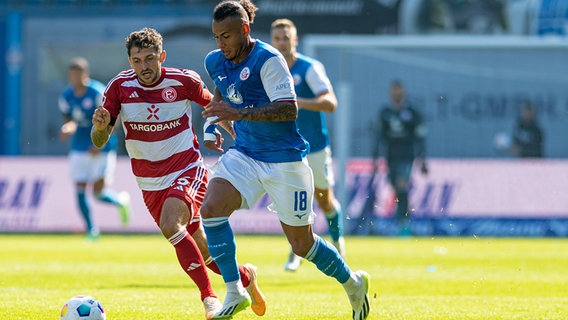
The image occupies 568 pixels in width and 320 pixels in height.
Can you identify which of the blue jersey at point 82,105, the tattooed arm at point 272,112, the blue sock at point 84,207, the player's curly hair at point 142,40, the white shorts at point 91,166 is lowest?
the blue sock at point 84,207

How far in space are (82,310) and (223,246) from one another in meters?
1.08

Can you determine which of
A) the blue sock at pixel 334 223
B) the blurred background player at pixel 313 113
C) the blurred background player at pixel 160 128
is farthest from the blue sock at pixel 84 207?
the blurred background player at pixel 160 128

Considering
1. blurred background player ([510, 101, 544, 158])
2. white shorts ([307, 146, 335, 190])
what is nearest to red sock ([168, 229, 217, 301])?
white shorts ([307, 146, 335, 190])

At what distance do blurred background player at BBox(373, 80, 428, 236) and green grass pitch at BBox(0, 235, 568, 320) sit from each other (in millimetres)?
1612

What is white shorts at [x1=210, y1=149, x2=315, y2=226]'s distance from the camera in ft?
26.7

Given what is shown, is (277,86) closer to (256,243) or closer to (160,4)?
(256,243)

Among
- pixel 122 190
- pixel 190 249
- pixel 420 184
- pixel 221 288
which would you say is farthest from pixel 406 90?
pixel 190 249

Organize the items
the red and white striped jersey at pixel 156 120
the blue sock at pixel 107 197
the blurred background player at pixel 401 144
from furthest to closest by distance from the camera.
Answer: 1. the blurred background player at pixel 401 144
2. the blue sock at pixel 107 197
3. the red and white striped jersey at pixel 156 120

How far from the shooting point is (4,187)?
835 inches

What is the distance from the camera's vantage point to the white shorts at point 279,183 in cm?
813

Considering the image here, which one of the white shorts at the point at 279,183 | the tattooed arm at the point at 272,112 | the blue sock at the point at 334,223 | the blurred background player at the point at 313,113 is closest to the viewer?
the tattooed arm at the point at 272,112

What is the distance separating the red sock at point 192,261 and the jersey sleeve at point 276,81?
4.08ft

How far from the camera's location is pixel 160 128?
8.97 meters

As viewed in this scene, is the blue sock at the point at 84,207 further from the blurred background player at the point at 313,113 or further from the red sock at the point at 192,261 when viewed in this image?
the red sock at the point at 192,261
